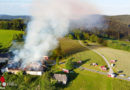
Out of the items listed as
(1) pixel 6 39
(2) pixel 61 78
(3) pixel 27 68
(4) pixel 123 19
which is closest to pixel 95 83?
(2) pixel 61 78

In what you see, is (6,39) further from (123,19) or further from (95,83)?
(123,19)

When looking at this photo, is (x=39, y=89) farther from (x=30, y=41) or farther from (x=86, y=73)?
(x=30, y=41)

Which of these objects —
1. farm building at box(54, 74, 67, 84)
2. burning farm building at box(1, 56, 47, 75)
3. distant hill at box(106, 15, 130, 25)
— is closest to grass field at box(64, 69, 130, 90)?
farm building at box(54, 74, 67, 84)

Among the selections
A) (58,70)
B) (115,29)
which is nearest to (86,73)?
(58,70)

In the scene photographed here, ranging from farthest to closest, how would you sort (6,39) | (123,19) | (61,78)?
(123,19), (6,39), (61,78)

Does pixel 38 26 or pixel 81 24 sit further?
pixel 81 24

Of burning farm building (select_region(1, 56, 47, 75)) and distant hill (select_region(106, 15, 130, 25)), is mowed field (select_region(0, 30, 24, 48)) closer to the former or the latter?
burning farm building (select_region(1, 56, 47, 75))

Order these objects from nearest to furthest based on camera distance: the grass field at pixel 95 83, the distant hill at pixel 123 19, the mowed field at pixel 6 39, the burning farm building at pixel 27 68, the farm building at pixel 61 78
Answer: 1. the grass field at pixel 95 83
2. the farm building at pixel 61 78
3. the burning farm building at pixel 27 68
4. the mowed field at pixel 6 39
5. the distant hill at pixel 123 19

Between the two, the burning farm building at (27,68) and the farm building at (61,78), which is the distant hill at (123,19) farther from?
the farm building at (61,78)

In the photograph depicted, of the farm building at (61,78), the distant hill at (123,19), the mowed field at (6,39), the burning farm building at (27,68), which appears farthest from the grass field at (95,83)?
the distant hill at (123,19)
